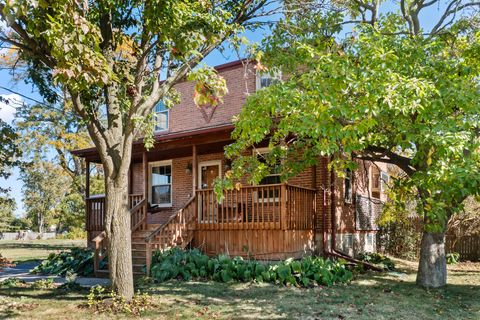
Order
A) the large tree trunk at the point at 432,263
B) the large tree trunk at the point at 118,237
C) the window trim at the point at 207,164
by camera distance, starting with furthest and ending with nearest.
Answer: the window trim at the point at 207,164
the large tree trunk at the point at 432,263
the large tree trunk at the point at 118,237

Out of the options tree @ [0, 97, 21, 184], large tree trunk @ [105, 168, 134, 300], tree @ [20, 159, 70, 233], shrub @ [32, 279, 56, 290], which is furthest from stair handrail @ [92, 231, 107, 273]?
tree @ [20, 159, 70, 233]

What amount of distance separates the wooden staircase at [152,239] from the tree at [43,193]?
30.9m

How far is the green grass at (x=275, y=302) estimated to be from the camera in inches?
275

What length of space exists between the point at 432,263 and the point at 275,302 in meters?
4.19

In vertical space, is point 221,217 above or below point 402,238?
above

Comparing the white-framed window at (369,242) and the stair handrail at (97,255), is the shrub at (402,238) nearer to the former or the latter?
the white-framed window at (369,242)

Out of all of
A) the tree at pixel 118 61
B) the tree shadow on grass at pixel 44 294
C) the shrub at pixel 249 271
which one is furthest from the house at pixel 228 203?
the tree shadow on grass at pixel 44 294

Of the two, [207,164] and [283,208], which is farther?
[207,164]

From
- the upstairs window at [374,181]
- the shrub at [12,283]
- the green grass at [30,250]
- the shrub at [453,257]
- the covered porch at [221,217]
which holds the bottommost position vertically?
the green grass at [30,250]

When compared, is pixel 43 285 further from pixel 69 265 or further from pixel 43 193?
pixel 43 193

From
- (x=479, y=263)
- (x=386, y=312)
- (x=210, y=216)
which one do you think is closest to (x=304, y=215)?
(x=210, y=216)

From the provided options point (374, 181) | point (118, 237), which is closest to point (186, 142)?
point (118, 237)

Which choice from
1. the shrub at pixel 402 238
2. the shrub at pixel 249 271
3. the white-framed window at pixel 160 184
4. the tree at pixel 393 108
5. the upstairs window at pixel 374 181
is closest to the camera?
the tree at pixel 393 108

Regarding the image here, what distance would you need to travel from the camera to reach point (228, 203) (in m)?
12.5
